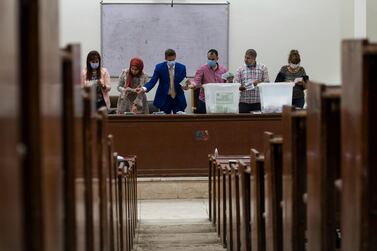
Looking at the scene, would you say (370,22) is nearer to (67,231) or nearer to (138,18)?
(138,18)

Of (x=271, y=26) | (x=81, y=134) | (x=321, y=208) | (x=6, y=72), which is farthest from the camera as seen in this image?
(x=271, y=26)

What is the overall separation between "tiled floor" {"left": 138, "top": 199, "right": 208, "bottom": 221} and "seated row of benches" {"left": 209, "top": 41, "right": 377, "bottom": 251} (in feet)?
11.0

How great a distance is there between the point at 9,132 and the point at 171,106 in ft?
26.0

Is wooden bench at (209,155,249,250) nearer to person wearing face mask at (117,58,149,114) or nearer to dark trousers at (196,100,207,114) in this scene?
person wearing face mask at (117,58,149,114)

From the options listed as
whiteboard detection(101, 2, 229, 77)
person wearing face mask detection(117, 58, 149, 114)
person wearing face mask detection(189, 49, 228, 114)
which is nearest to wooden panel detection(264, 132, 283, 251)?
person wearing face mask detection(117, 58, 149, 114)

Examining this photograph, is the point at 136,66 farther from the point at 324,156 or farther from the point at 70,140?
the point at 70,140

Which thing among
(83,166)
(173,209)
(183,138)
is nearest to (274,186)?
(83,166)

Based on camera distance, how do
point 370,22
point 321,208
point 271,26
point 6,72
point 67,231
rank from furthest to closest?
1. point 271,26
2. point 370,22
3. point 321,208
4. point 67,231
5. point 6,72

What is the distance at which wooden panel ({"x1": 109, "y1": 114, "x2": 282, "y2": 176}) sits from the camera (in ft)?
26.9

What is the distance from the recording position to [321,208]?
2.48 m

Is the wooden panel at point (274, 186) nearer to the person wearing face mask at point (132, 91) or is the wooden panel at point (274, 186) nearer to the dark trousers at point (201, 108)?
the person wearing face mask at point (132, 91)

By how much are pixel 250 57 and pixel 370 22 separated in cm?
263

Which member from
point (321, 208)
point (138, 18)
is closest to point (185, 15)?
point (138, 18)

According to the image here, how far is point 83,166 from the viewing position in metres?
2.31
